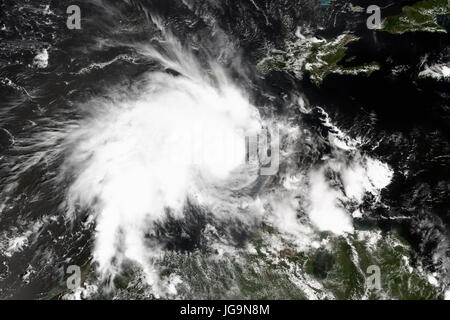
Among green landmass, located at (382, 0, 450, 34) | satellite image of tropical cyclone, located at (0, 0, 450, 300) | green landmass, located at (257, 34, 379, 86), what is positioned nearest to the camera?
satellite image of tropical cyclone, located at (0, 0, 450, 300)

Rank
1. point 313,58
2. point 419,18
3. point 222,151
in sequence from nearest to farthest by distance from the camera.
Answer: point 222,151
point 419,18
point 313,58

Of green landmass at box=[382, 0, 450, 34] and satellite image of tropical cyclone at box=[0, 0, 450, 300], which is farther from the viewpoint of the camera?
green landmass at box=[382, 0, 450, 34]

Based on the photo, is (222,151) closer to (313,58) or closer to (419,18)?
(313,58)

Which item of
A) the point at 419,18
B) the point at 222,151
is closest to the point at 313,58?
the point at 419,18

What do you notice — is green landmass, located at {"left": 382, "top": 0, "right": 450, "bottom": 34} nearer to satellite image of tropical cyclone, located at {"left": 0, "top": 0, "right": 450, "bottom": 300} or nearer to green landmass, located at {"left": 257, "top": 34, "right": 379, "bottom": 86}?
satellite image of tropical cyclone, located at {"left": 0, "top": 0, "right": 450, "bottom": 300}

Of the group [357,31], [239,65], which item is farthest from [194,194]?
[357,31]

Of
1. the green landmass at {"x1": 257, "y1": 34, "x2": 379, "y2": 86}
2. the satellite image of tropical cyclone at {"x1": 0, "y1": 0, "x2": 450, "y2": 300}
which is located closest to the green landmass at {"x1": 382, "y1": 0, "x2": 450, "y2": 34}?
the satellite image of tropical cyclone at {"x1": 0, "y1": 0, "x2": 450, "y2": 300}

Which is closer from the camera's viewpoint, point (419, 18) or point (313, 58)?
point (419, 18)

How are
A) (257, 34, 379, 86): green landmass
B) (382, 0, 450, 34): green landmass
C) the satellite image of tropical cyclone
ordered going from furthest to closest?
1. (257, 34, 379, 86): green landmass
2. (382, 0, 450, 34): green landmass
3. the satellite image of tropical cyclone

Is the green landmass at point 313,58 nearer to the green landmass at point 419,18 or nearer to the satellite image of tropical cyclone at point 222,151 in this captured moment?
the satellite image of tropical cyclone at point 222,151
